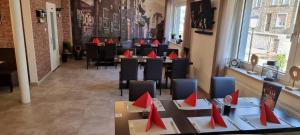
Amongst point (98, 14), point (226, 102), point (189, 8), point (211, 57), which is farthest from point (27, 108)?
point (98, 14)

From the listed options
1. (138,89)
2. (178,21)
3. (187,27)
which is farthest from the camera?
(178,21)

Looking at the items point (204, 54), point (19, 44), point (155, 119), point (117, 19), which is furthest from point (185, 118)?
point (117, 19)

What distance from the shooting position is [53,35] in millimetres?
6992

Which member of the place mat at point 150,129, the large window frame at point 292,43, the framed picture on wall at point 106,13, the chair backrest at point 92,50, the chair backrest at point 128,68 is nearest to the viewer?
the place mat at point 150,129

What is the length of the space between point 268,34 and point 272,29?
0.40 feet

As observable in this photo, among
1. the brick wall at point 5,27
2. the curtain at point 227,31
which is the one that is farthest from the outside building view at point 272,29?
the brick wall at point 5,27

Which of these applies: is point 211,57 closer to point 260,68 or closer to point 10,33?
point 260,68

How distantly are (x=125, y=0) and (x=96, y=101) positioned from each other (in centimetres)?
571

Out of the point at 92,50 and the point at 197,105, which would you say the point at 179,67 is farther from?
the point at 92,50

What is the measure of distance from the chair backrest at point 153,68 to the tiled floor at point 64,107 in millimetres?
524

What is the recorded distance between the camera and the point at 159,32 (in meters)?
9.52

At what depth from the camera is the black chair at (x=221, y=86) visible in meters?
3.10

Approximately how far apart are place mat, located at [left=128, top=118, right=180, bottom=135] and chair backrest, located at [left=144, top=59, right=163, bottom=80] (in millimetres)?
2756

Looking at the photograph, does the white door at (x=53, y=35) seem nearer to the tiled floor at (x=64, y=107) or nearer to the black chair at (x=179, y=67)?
the tiled floor at (x=64, y=107)
